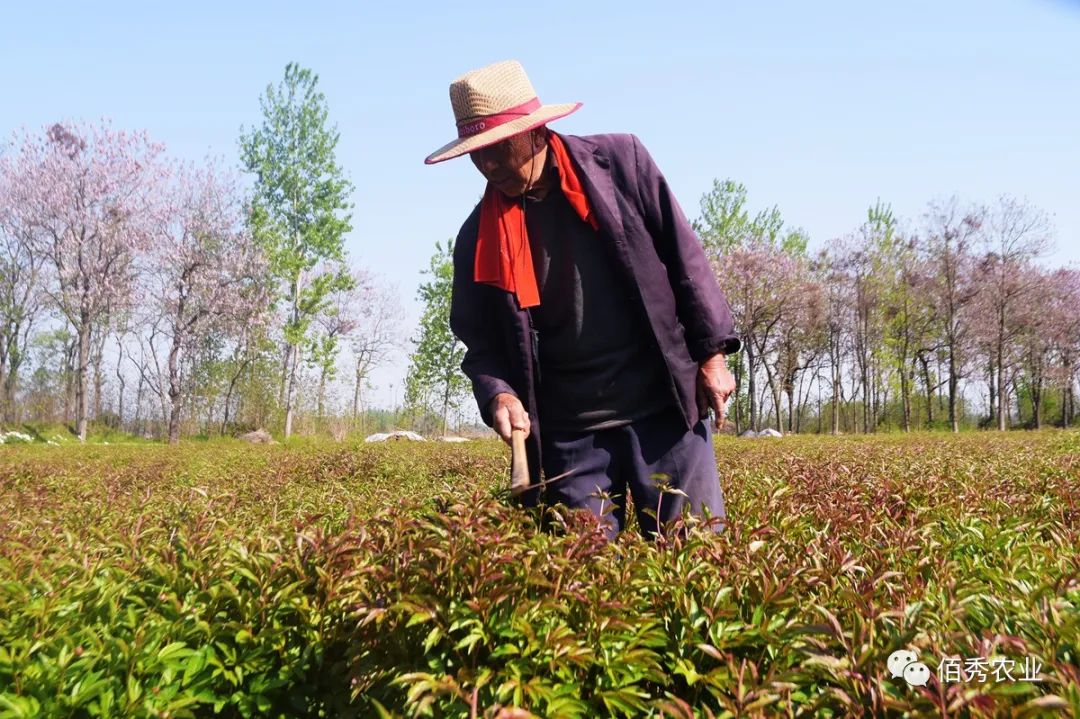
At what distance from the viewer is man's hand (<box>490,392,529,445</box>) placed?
2.56 metres

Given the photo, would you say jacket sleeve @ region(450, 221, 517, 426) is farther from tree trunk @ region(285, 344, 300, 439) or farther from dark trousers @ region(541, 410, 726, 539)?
tree trunk @ region(285, 344, 300, 439)

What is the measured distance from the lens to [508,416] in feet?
8.45

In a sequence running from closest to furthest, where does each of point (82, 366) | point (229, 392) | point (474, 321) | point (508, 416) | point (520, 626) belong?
point (520, 626)
point (508, 416)
point (474, 321)
point (82, 366)
point (229, 392)

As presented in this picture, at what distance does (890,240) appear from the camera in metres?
31.2

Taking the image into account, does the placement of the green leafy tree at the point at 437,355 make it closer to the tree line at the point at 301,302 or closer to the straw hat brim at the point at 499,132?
the tree line at the point at 301,302

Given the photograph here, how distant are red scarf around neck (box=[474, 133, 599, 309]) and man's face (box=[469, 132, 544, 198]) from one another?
6cm

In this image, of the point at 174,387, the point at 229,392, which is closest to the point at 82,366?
the point at 174,387

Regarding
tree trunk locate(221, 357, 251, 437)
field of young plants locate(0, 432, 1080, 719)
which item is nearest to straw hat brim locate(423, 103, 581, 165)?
field of young plants locate(0, 432, 1080, 719)

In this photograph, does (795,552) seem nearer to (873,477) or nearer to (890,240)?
(873,477)

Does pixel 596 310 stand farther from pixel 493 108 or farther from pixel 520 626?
pixel 520 626

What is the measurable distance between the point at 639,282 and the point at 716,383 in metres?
0.41

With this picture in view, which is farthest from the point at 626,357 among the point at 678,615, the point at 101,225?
the point at 101,225

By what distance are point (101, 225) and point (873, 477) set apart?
79.8ft

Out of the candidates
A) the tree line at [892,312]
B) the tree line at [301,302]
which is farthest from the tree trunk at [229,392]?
the tree line at [892,312]
